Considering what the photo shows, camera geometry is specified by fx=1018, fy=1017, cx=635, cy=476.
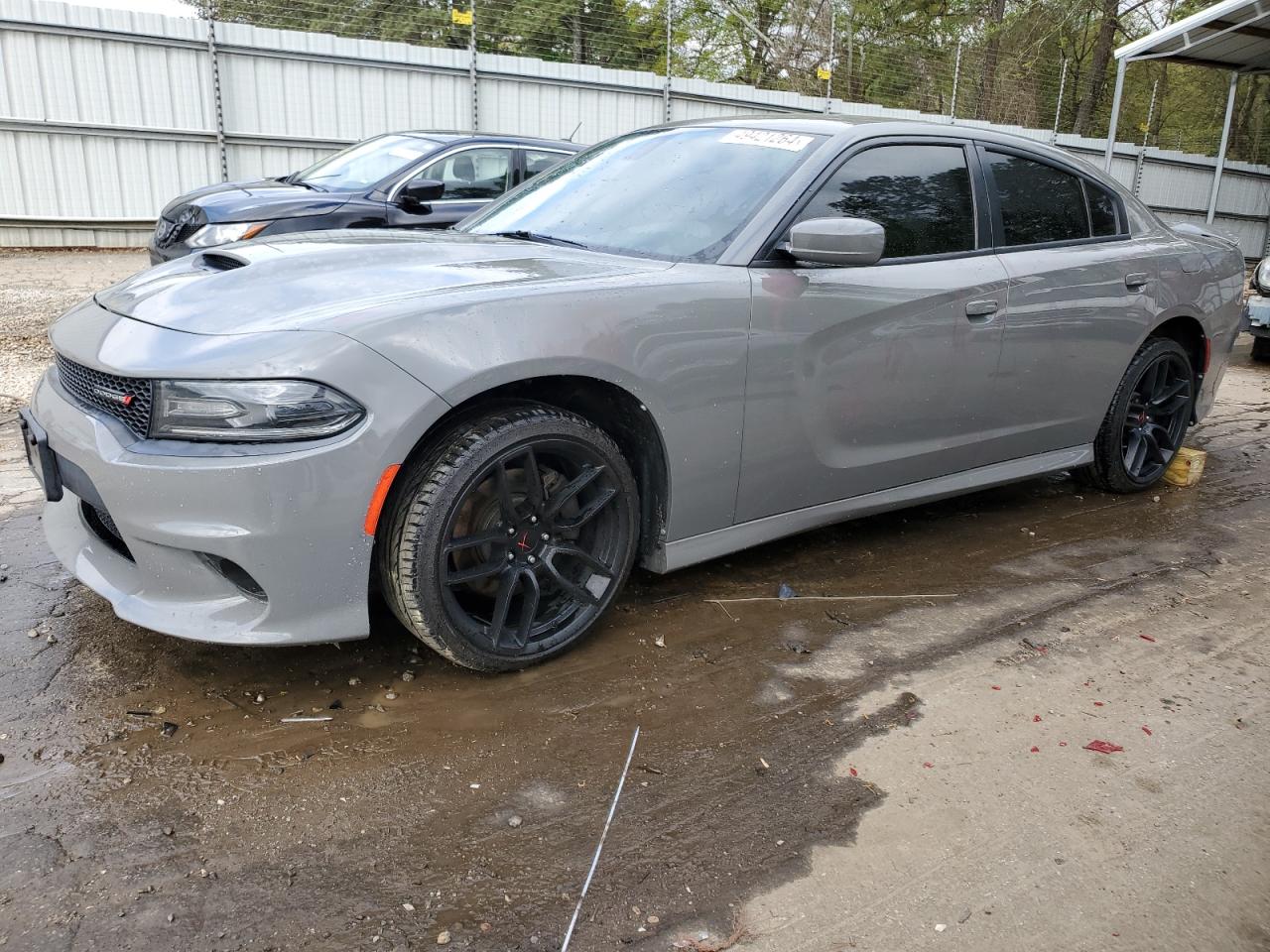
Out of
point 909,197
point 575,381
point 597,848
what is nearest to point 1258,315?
point 909,197

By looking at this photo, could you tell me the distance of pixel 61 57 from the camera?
1238 centimetres

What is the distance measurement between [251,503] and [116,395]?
0.52 meters

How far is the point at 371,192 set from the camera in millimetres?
8008

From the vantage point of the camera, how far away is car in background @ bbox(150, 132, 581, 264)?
24.2 feet

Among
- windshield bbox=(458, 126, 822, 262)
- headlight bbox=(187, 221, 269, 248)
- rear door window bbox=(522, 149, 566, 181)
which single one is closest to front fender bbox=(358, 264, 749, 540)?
windshield bbox=(458, 126, 822, 262)

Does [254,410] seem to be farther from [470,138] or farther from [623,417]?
[470,138]

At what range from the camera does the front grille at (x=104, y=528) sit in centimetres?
271

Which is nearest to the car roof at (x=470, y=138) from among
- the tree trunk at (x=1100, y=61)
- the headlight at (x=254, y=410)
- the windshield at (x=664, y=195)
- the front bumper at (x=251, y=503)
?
the windshield at (x=664, y=195)

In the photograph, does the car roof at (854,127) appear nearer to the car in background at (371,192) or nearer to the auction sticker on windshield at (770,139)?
the auction sticker on windshield at (770,139)

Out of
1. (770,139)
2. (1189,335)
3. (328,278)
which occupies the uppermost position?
(770,139)

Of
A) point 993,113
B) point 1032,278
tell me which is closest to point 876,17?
point 993,113

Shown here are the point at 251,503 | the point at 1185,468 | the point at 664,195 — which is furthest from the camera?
the point at 1185,468

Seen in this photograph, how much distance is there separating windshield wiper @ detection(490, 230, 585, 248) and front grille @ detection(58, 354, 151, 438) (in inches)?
56.8

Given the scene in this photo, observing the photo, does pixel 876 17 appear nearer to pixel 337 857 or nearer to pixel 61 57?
pixel 61 57
